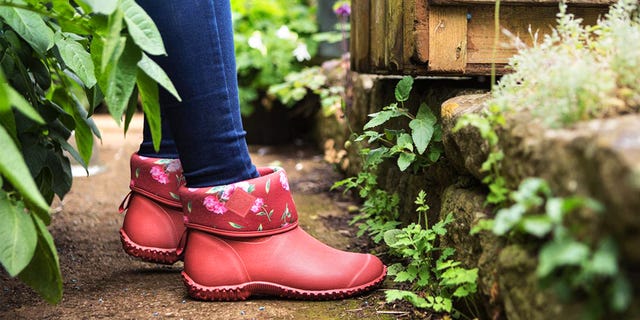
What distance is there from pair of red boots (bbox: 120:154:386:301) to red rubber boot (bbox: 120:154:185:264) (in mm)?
117

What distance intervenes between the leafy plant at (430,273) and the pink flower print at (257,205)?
0.88ft

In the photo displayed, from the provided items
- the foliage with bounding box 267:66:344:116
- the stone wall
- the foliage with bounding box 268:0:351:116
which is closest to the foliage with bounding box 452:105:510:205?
the stone wall

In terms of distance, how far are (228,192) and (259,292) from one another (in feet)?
0.66

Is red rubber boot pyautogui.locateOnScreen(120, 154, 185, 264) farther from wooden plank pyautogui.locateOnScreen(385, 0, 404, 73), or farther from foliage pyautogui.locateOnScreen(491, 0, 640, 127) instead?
foliage pyautogui.locateOnScreen(491, 0, 640, 127)

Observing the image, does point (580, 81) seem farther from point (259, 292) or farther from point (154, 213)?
point (154, 213)

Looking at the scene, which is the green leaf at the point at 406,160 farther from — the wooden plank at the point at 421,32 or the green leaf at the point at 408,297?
the green leaf at the point at 408,297

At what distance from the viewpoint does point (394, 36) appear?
4.44 feet

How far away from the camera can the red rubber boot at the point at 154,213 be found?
1322 millimetres

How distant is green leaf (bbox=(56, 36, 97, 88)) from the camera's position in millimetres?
1021

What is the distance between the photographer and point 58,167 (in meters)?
1.34

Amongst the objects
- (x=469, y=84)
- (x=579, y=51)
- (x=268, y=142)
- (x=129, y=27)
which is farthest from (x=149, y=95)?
(x=268, y=142)

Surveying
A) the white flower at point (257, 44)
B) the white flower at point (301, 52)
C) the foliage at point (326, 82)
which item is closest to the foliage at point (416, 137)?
the foliage at point (326, 82)

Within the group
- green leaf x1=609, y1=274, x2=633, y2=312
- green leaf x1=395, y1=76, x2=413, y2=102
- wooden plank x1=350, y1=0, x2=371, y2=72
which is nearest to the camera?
green leaf x1=609, y1=274, x2=633, y2=312

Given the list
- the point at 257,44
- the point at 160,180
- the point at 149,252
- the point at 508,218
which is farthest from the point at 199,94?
the point at 257,44
